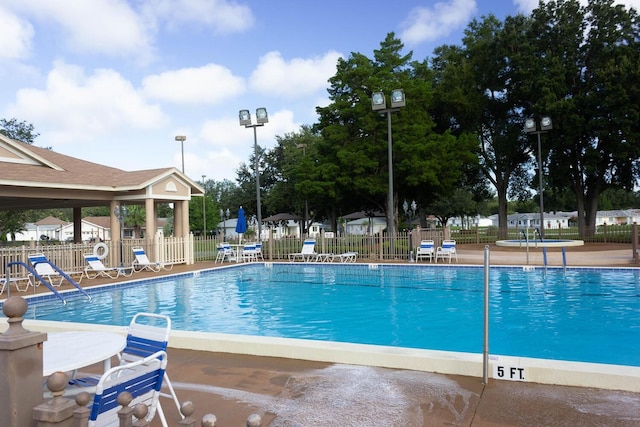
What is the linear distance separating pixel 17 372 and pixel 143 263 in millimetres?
16023

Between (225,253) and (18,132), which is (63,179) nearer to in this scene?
(225,253)

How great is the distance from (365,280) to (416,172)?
12.6 m

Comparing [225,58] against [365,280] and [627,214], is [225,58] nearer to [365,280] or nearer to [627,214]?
[365,280]

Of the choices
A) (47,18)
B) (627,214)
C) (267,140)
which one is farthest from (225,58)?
(627,214)

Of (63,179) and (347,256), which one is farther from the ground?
(63,179)

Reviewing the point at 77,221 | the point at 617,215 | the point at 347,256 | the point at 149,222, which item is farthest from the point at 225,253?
the point at 617,215

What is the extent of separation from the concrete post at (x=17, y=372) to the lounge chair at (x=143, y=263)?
52.2 feet

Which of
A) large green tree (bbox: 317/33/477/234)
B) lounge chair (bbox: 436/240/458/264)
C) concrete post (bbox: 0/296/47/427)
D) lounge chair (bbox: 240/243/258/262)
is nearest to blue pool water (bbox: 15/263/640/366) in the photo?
lounge chair (bbox: 436/240/458/264)

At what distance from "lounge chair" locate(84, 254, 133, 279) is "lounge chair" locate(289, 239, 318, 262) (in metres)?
7.03

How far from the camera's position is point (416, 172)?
2688 cm

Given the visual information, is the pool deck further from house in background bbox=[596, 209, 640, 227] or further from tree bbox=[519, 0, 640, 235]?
house in background bbox=[596, 209, 640, 227]

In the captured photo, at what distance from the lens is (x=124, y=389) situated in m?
2.95

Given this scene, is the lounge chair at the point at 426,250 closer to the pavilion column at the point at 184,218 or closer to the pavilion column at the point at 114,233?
Answer: the pavilion column at the point at 184,218

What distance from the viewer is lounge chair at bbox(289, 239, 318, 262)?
2102 cm
